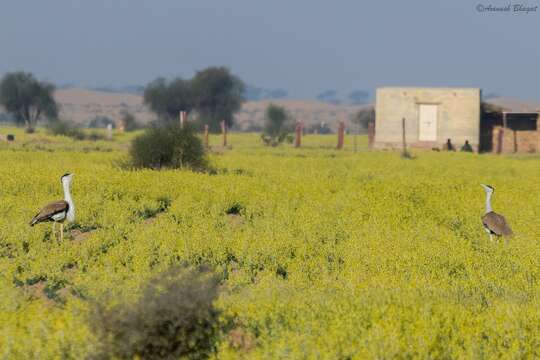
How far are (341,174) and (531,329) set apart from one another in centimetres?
1542

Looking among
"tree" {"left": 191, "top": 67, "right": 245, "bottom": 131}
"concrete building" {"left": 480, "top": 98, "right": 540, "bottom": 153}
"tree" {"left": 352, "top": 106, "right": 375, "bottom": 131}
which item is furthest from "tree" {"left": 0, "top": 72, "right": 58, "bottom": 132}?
"concrete building" {"left": 480, "top": 98, "right": 540, "bottom": 153}

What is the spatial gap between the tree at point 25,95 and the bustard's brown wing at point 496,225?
7668 cm

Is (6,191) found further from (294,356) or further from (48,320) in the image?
(294,356)

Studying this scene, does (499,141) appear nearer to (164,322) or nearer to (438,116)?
(438,116)

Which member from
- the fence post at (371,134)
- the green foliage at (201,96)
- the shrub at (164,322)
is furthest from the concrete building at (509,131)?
the green foliage at (201,96)

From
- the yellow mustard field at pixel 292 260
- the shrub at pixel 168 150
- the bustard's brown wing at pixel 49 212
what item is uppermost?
the shrub at pixel 168 150

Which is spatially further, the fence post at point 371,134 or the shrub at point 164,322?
the fence post at point 371,134

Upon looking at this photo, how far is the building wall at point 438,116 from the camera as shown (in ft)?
145

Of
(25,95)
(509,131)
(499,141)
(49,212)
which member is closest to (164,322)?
(49,212)

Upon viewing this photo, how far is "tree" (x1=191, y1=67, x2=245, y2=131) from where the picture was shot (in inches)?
4082

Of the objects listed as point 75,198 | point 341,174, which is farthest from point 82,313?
point 341,174

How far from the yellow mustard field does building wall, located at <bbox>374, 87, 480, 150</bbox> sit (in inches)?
962

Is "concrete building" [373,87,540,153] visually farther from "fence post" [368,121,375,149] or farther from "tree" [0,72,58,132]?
"tree" [0,72,58,132]

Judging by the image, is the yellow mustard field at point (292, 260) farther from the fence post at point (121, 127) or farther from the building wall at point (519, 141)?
the fence post at point (121, 127)
